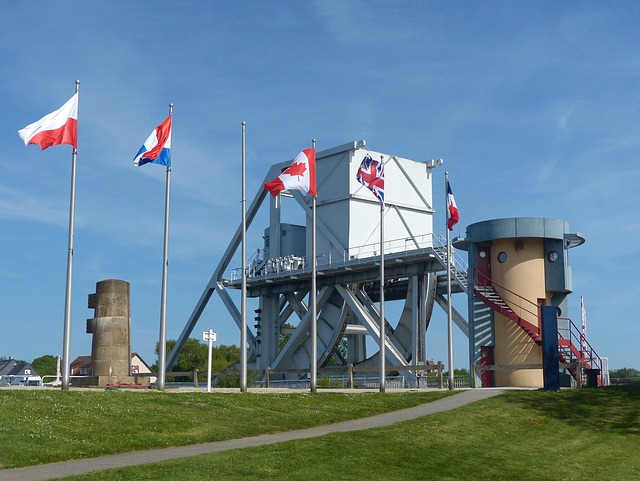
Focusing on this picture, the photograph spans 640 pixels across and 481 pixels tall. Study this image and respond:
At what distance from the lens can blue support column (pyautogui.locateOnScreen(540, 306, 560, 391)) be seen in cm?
3341

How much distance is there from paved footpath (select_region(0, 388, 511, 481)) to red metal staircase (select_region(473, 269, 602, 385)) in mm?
14821

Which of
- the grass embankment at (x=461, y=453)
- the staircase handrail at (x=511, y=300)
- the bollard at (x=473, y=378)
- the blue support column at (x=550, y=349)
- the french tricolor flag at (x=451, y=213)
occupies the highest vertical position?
the french tricolor flag at (x=451, y=213)

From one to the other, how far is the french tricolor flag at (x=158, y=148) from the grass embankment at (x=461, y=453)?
13.7 metres

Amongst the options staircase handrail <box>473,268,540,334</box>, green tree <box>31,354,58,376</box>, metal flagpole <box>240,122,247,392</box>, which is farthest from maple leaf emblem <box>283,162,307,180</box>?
green tree <box>31,354,58,376</box>

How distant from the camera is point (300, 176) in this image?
31812 mm

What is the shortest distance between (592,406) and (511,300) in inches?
583

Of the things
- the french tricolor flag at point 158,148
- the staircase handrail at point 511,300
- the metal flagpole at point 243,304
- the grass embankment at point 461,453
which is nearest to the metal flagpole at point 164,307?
the french tricolor flag at point 158,148

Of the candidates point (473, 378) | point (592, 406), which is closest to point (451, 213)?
point (473, 378)

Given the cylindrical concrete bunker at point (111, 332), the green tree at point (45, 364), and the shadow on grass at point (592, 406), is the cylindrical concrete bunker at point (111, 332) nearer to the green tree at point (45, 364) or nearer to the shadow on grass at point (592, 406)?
the shadow on grass at point (592, 406)

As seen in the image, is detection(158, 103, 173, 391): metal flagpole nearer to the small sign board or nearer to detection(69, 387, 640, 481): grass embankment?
the small sign board

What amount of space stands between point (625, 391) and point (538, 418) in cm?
815

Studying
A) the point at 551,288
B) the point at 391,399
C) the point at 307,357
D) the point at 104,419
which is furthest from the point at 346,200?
the point at 104,419

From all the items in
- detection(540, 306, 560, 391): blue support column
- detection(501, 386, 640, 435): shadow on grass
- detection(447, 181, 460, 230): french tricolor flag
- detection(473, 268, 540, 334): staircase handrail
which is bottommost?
detection(501, 386, 640, 435): shadow on grass

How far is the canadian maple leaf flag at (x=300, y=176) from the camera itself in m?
31.3
